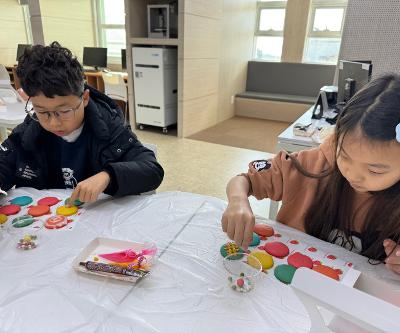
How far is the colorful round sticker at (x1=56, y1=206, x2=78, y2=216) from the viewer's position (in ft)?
2.87

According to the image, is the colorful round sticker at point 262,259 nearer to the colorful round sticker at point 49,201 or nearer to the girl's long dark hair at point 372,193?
the girl's long dark hair at point 372,193

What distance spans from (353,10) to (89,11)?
455 centimetres

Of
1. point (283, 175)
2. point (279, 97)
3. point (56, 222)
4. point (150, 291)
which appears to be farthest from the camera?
point (279, 97)

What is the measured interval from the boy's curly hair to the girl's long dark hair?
71 centimetres

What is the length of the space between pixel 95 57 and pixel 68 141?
4408 millimetres

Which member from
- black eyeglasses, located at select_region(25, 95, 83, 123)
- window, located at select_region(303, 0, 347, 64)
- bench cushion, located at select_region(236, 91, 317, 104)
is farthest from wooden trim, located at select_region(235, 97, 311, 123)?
black eyeglasses, located at select_region(25, 95, 83, 123)

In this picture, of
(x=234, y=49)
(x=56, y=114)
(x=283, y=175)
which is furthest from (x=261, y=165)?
(x=234, y=49)

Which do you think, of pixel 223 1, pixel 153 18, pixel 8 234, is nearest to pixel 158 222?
pixel 8 234

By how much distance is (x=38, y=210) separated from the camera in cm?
88

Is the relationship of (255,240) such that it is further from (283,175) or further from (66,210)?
(66,210)

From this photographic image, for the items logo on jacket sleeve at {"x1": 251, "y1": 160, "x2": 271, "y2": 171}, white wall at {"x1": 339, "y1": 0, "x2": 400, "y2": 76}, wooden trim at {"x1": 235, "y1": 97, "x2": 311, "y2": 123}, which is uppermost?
white wall at {"x1": 339, "y1": 0, "x2": 400, "y2": 76}

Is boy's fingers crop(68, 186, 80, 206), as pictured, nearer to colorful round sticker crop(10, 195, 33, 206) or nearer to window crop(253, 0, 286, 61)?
colorful round sticker crop(10, 195, 33, 206)

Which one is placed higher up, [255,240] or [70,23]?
[70,23]

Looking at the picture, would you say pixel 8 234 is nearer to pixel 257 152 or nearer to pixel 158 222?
pixel 158 222
